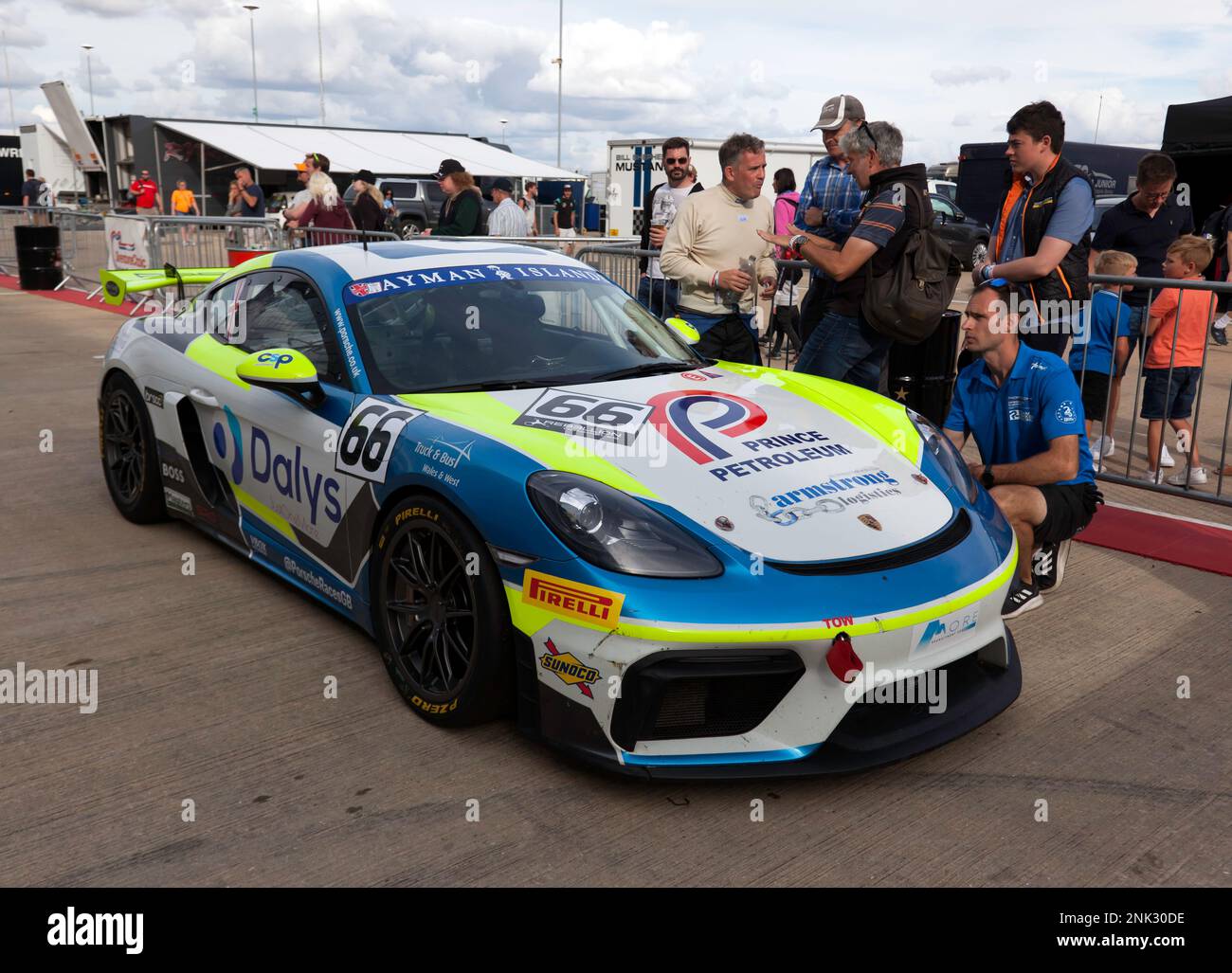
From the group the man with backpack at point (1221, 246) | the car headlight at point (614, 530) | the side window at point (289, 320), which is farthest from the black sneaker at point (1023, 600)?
the man with backpack at point (1221, 246)

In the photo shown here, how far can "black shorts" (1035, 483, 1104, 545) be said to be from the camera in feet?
14.0

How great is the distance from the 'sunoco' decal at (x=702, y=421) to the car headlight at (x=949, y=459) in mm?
619

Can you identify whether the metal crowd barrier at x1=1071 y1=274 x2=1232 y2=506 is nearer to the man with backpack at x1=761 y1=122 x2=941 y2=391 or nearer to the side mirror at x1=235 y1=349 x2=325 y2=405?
the man with backpack at x1=761 y1=122 x2=941 y2=391

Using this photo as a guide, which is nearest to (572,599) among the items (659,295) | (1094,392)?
(1094,392)

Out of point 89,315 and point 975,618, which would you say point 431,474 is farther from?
point 89,315

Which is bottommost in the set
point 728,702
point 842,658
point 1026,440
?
point 728,702

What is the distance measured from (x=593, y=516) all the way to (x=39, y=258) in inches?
688

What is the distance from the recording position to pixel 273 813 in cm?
291

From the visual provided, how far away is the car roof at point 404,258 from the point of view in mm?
4215

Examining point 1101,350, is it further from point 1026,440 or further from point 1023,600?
point 1023,600

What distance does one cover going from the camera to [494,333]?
398 centimetres

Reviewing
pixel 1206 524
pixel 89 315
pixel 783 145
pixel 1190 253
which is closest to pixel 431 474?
pixel 1206 524

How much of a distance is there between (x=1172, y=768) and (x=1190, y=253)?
14.1 feet

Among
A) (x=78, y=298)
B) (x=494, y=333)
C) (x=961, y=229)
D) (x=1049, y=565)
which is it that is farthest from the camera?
(x=961, y=229)
